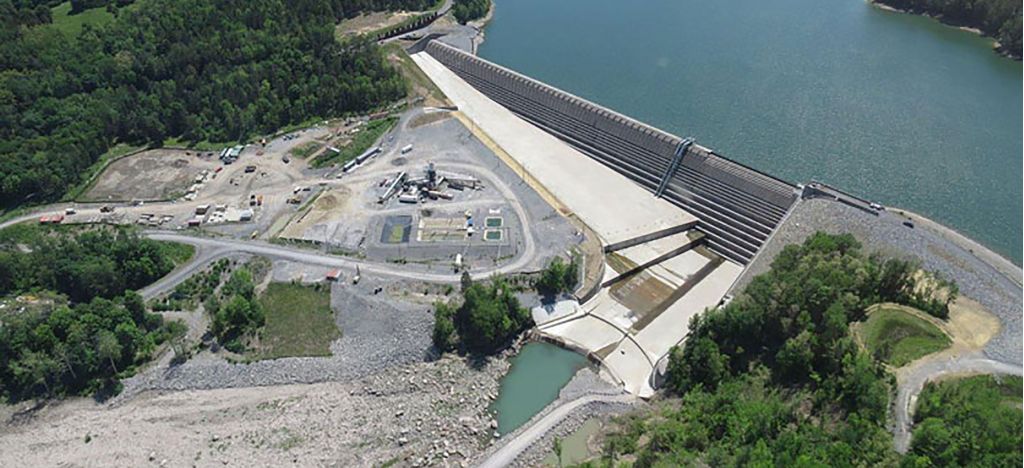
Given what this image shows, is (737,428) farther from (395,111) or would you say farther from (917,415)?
(395,111)

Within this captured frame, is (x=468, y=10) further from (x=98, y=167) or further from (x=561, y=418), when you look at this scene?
(x=561, y=418)

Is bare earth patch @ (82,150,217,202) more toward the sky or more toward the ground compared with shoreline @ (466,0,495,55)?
more toward the ground

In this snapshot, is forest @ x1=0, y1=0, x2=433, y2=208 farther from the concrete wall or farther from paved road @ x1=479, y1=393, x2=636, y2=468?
paved road @ x1=479, y1=393, x2=636, y2=468

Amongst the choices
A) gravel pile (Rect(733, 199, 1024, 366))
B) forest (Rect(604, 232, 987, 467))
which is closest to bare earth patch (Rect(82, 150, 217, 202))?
forest (Rect(604, 232, 987, 467))

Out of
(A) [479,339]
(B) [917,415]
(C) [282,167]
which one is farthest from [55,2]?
(B) [917,415]

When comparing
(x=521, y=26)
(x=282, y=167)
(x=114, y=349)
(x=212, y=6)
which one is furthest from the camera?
(x=521, y=26)

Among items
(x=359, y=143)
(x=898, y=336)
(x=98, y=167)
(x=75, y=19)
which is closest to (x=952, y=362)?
(x=898, y=336)

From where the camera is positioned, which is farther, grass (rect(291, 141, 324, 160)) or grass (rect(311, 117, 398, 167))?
grass (rect(291, 141, 324, 160))
